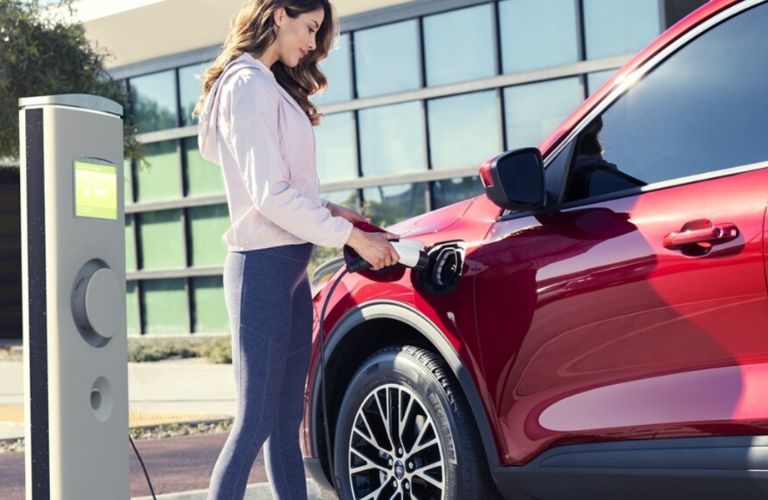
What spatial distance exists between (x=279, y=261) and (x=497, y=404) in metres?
0.83

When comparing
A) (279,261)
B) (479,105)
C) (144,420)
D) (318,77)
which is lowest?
(144,420)

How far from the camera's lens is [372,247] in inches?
152

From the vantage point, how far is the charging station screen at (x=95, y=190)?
11.2 ft

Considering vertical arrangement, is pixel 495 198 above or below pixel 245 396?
above

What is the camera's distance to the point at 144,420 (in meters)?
9.42

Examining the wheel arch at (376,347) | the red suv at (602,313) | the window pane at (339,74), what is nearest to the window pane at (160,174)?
the window pane at (339,74)

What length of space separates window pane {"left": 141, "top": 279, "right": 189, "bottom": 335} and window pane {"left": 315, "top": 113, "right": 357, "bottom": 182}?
343 centimetres

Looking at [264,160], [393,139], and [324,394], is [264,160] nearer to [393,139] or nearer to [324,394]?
[324,394]

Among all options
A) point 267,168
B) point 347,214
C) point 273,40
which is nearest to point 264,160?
point 267,168

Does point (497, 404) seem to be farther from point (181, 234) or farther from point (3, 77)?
point (181, 234)

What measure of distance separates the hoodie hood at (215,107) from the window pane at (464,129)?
11.9 m

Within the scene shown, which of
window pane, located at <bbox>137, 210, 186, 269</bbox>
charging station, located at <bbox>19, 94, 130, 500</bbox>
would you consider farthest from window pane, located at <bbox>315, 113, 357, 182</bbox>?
charging station, located at <bbox>19, 94, 130, 500</bbox>

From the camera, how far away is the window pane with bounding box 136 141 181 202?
19578 mm

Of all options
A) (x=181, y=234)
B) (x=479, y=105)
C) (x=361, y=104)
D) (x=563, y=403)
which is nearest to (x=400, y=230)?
(x=563, y=403)
